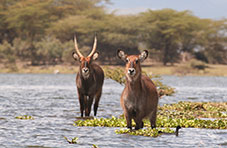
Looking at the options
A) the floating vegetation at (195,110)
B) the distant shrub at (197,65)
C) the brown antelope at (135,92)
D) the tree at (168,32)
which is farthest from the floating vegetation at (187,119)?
the tree at (168,32)

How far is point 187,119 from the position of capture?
16.9 meters

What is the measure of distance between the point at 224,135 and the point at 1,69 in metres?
80.8

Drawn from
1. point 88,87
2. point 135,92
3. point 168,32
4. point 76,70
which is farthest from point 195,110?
point 168,32

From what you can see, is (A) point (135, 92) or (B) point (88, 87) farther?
(B) point (88, 87)

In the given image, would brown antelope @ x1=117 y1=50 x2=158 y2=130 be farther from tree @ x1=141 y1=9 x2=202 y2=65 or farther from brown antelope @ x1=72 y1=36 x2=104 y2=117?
tree @ x1=141 y1=9 x2=202 y2=65

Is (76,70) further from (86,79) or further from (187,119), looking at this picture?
(187,119)

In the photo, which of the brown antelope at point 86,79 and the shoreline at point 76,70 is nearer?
the brown antelope at point 86,79

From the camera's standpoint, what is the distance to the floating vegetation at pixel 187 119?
15.7m

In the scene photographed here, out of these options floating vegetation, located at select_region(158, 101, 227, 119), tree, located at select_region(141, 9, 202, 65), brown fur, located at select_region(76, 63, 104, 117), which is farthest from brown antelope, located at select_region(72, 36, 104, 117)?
tree, located at select_region(141, 9, 202, 65)

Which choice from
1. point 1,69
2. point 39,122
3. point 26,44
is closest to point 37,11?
point 26,44

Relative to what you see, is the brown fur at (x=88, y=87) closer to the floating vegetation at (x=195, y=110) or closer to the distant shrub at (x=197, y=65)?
the floating vegetation at (x=195, y=110)

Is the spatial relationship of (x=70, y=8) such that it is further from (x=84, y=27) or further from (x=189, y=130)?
(x=189, y=130)

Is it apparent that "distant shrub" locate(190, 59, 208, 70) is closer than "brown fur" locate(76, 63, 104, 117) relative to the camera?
No

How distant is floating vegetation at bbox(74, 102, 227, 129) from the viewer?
15734 mm
